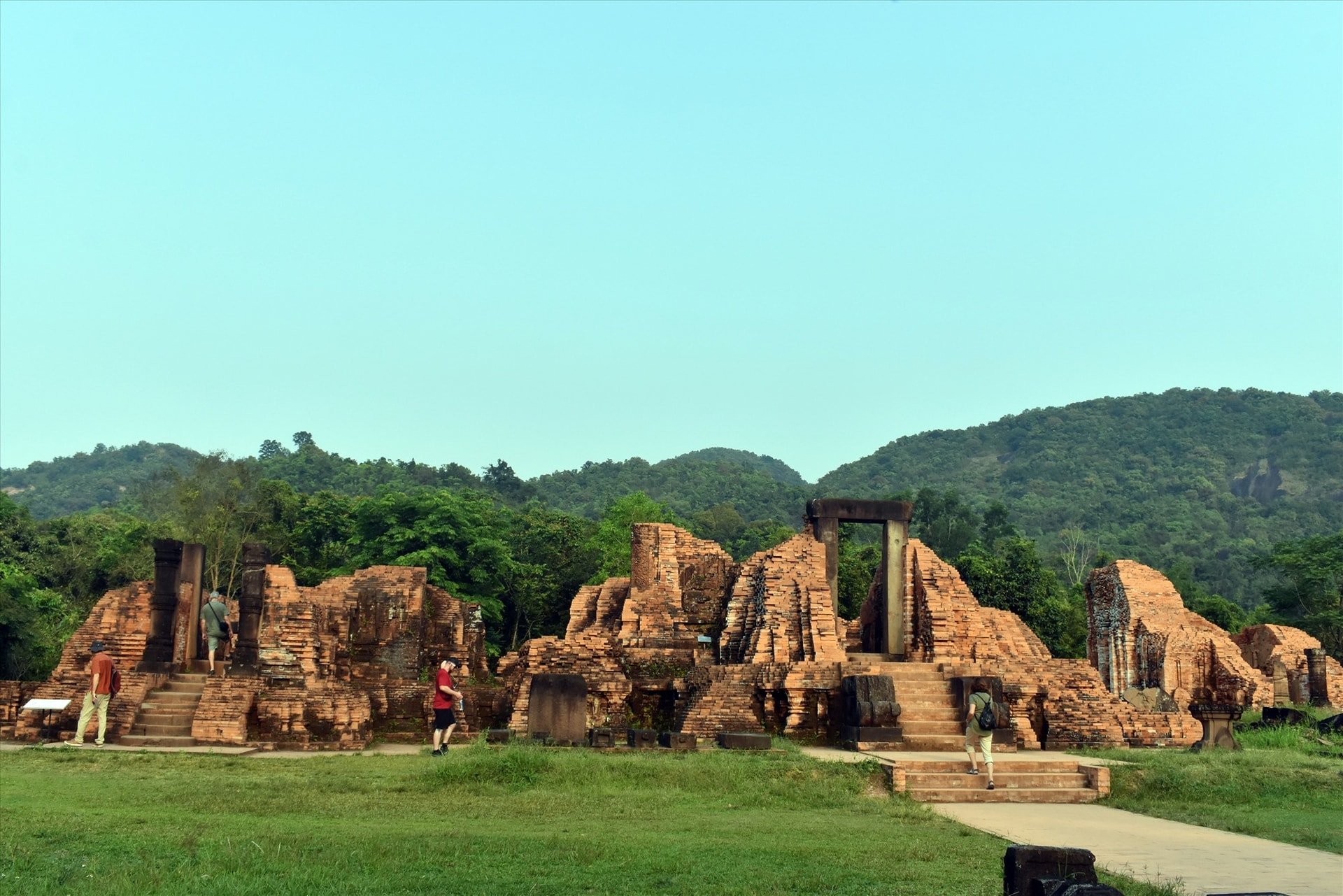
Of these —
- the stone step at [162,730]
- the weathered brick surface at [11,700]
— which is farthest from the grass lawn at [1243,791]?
the weathered brick surface at [11,700]

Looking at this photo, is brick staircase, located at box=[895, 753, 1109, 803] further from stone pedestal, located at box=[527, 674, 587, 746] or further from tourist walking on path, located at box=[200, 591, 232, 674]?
tourist walking on path, located at box=[200, 591, 232, 674]

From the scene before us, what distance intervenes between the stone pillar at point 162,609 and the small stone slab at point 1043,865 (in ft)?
46.6

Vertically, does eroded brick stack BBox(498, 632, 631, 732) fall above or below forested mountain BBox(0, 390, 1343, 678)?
below

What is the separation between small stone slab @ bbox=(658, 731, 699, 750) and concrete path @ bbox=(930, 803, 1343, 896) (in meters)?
3.86

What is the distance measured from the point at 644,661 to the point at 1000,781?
8.16 m

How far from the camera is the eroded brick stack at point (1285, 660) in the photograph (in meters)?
30.6

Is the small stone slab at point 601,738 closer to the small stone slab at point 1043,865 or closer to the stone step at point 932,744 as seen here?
the stone step at point 932,744

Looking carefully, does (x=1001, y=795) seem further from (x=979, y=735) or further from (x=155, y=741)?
(x=155, y=741)

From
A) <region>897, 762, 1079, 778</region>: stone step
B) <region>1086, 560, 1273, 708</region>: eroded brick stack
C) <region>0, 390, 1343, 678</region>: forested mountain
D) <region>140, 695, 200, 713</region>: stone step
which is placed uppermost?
<region>0, 390, 1343, 678</region>: forested mountain

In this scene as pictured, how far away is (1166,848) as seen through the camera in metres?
9.46

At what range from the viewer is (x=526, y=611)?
43906 millimetres

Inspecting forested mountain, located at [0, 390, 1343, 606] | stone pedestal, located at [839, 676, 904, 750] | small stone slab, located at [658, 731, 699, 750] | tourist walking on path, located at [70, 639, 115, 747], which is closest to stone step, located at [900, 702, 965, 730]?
stone pedestal, located at [839, 676, 904, 750]

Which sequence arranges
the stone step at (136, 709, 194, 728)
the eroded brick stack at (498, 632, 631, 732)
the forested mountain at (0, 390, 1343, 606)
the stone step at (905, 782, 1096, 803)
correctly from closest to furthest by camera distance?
the stone step at (905, 782, 1096, 803) < the stone step at (136, 709, 194, 728) < the eroded brick stack at (498, 632, 631, 732) < the forested mountain at (0, 390, 1343, 606)

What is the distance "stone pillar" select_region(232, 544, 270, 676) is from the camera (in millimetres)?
17281
